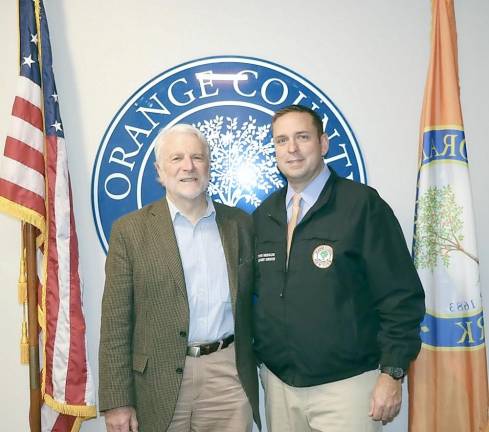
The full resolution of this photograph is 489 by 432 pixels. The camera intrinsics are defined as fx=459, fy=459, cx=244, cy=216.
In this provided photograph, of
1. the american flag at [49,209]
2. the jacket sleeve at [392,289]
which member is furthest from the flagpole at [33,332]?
the jacket sleeve at [392,289]

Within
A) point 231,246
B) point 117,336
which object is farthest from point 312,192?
point 117,336

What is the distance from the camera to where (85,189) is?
90.7 inches

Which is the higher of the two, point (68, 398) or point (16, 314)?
point (16, 314)

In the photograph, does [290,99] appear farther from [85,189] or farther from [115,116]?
[85,189]

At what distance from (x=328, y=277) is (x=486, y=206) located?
4.17ft

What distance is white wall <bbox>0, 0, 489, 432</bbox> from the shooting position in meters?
2.30

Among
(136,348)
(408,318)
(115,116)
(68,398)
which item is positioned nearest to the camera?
(408,318)

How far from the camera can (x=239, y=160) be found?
2.30 metres

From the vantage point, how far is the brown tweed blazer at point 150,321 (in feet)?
5.35

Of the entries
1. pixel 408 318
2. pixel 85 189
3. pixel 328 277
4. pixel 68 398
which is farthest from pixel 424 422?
pixel 85 189

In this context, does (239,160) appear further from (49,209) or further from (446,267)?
(446,267)

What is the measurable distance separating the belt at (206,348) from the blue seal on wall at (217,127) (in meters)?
0.80

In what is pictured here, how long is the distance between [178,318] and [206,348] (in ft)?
0.52

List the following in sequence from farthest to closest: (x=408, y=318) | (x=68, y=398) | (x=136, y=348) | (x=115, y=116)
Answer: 1. (x=115, y=116)
2. (x=68, y=398)
3. (x=136, y=348)
4. (x=408, y=318)
